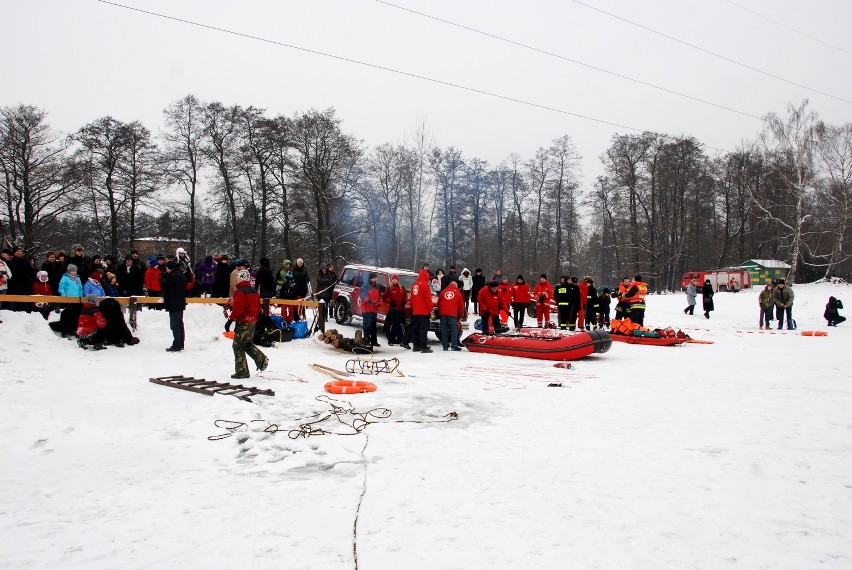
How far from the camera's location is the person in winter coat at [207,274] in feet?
49.1

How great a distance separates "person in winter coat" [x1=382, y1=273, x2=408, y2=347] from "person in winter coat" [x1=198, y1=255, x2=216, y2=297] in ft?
17.0

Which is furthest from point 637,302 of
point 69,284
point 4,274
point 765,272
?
point 765,272

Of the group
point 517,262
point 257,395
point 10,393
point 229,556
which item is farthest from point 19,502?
point 517,262

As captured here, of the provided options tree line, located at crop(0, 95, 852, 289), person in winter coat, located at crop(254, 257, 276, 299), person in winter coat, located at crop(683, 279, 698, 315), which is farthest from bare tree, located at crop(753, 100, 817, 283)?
person in winter coat, located at crop(254, 257, 276, 299)

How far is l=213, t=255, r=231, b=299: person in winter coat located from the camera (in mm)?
13680

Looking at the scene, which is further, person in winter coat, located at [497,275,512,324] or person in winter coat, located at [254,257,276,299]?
person in winter coat, located at [497,275,512,324]

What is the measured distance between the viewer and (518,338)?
1262 cm

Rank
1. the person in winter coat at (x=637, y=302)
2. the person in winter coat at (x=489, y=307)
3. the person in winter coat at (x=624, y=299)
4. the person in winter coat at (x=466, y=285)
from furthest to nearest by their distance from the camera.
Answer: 1. the person in winter coat at (x=466, y=285)
2. the person in winter coat at (x=624, y=299)
3. the person in winter coat at (x=637, y=302)
4. the person in winter coat at (x=489, y=307)

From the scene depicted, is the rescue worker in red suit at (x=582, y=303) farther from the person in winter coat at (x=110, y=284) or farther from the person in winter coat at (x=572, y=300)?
the person in winter coat at (x=110, y=284)

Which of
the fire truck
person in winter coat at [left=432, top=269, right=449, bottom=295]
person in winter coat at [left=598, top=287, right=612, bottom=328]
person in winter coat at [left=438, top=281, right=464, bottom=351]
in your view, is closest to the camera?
person in winter coat at [left=438, top=281, right=464, bottom=351]

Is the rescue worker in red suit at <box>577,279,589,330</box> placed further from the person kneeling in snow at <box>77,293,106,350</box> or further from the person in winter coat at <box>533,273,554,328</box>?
the person kneeling in snow at <box>77,293,106,350</box>

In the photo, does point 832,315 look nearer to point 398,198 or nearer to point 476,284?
point 476,284

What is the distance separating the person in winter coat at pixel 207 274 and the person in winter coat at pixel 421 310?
6.03m

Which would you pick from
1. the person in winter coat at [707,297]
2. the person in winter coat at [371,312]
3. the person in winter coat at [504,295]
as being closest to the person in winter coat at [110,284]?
the person in winter coat at [371,312]
